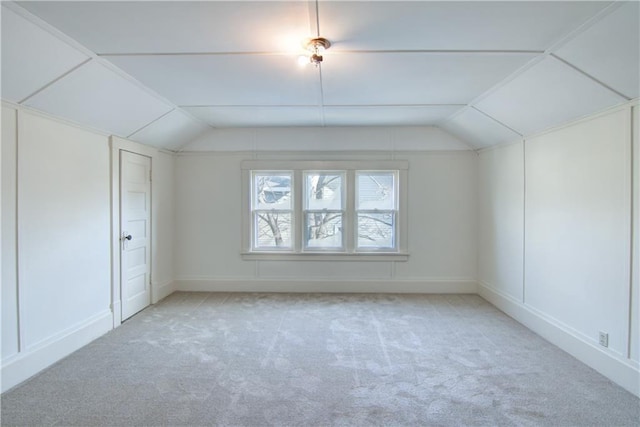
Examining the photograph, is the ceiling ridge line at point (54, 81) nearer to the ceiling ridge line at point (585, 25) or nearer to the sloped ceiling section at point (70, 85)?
the sloped ceiling section at point (70, 85)

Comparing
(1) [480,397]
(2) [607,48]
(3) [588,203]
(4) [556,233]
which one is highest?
(2) [607,48]

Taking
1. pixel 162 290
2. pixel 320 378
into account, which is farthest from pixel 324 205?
pixel 320 378

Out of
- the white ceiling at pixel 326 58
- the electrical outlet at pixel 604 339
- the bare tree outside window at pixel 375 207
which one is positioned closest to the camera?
the white ceiling at pixel 326 58

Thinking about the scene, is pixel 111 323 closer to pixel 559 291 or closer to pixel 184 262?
pixel 184 262

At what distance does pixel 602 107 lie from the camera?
2592 mm

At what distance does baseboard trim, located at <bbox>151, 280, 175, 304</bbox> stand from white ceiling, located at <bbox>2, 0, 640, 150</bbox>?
2055mm

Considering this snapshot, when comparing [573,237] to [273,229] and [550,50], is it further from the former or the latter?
[273,229]

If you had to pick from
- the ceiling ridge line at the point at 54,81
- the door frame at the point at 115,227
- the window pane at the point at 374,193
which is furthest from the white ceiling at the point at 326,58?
the window pane at the point at 374,193

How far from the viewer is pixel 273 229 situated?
5023mm

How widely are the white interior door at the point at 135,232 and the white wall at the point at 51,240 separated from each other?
0.21 m

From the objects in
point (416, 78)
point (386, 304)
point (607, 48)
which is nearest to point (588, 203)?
point (607, 48)

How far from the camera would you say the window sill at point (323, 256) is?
4.86 metres

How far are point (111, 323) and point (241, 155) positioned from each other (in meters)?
2.69

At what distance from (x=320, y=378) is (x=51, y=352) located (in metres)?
2.28
